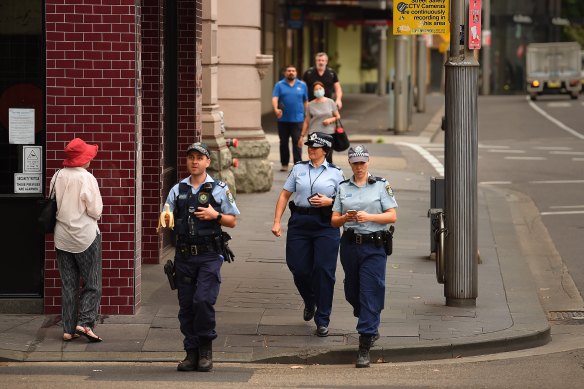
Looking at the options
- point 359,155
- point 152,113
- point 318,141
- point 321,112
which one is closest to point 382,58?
point 321,112

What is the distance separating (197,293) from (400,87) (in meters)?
27.7

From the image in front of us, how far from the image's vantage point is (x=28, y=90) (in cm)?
1211

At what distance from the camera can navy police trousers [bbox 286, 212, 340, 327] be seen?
11.2 m

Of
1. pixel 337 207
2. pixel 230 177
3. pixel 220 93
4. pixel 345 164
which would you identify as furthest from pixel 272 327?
pixel 345 164

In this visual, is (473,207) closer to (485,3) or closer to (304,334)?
(304,334)

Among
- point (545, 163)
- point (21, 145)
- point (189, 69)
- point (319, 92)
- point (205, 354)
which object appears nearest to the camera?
point (205, 354)

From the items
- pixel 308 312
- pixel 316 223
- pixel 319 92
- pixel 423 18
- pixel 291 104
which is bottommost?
pixel 308 312

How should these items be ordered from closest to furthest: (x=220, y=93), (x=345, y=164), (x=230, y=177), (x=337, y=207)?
(x=337, y=207) < (x=230, y=177) < (x=220, y=93) < (x=345, y=164)

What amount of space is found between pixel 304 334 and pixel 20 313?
2.64 m

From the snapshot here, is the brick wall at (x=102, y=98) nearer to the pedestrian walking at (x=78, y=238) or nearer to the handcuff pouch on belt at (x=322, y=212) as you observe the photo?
the pedestrian walking at (x=78, y=238)

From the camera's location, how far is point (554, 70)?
61281 millimetres

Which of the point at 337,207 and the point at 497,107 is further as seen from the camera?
the point at 497,107

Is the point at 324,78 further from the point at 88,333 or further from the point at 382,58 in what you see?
the point at 382,58

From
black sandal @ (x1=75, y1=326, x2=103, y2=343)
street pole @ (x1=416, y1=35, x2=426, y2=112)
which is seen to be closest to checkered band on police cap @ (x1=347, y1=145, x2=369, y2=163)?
black sandal @ (x1=75, y1=326, x2=103, y2=343)
